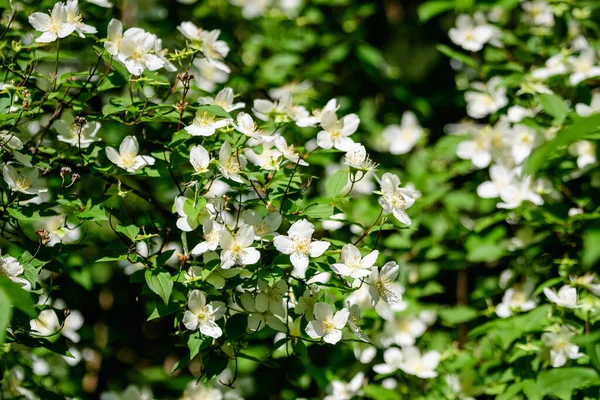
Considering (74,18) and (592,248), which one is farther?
(74,18)

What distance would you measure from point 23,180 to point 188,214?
41 centimetres

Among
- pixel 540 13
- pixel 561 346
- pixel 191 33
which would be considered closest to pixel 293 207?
pixel 191 33

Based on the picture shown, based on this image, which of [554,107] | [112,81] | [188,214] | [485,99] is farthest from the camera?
[485,99]

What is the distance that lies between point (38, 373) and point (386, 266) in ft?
3.81

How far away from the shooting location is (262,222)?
1.37 meters

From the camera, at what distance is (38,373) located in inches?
77.5

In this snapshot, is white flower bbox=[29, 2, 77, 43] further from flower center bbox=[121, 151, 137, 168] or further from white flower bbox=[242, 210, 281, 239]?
white flower bbox=[242, 210, 281, 239]

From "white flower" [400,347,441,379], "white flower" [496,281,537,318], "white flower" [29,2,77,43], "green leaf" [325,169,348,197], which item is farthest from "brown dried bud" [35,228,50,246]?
"white flower" [496,281,537,318]

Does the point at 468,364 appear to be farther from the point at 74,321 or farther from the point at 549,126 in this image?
the point at 74,321

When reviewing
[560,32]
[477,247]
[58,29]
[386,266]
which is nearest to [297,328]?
[386,266]

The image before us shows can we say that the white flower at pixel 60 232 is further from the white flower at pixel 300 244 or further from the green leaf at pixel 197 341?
the white flower at pixel 300 244

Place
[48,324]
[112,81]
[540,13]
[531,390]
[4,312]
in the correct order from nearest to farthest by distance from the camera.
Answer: [4,312] < [112,81] < [531,390] < [48,324] < [540,13]

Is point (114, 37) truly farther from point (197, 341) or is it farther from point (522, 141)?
point (522, 141)

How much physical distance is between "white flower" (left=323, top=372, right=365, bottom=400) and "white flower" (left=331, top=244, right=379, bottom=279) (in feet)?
2.16
